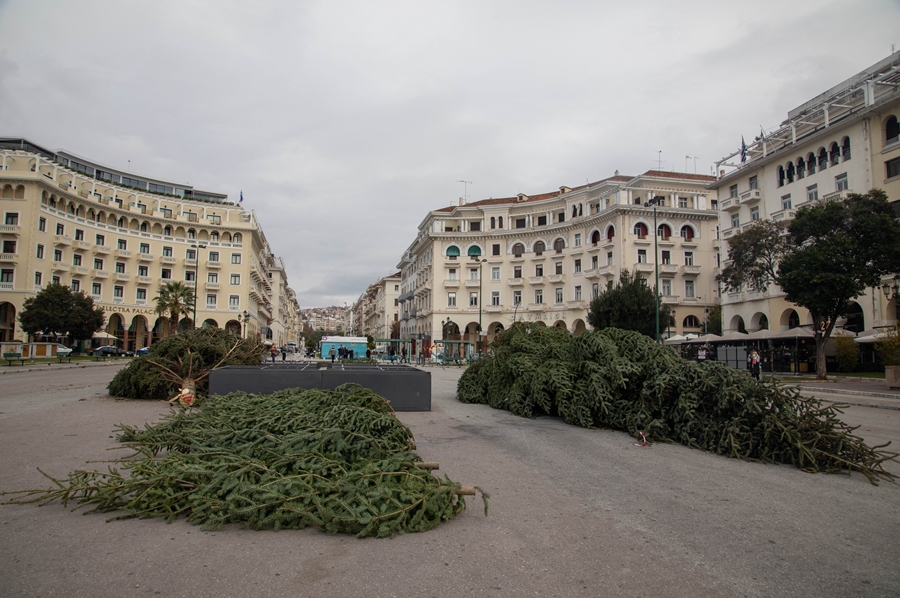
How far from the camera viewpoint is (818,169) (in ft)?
122

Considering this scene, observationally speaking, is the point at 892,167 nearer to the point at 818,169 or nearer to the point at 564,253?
the point at 818,169

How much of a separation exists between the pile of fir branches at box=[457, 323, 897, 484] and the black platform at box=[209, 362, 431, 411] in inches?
88.0

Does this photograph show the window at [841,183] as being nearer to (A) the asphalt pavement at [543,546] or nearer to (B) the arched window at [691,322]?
(B) the arched window at [691,322]

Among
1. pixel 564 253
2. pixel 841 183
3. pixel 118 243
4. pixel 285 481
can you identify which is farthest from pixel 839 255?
pixel 118 243

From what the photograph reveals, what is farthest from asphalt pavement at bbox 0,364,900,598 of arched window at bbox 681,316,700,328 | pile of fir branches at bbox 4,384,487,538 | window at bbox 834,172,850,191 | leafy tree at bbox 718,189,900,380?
arched window at bbox 681,316,700,328

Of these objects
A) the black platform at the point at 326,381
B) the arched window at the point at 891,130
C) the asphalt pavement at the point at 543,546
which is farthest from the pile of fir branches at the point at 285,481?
the arched window at the point at 891,130

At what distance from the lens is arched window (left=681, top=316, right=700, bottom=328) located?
52.8m

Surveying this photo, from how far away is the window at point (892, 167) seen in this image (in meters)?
31.0

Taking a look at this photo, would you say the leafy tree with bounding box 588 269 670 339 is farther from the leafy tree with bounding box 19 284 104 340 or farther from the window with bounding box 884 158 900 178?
the leafy tree with bounding box 19 284 104 340

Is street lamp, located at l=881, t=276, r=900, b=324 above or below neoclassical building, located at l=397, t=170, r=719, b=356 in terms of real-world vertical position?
below

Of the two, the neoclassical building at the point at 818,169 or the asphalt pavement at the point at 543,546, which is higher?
the neoclassical building at the point at 818,169

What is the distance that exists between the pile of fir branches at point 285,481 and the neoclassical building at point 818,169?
3590 cm

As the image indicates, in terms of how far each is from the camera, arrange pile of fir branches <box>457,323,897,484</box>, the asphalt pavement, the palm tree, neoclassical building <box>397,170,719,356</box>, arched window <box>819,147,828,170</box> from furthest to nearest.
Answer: neoclassical building <box>397,170,719,356</box>
the palm tree
arched window <box>819,147,828,170</box>
pile of fir branches <box>457,323,897,484</box>
the asphalt pavement

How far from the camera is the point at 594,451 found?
8.15 metres
